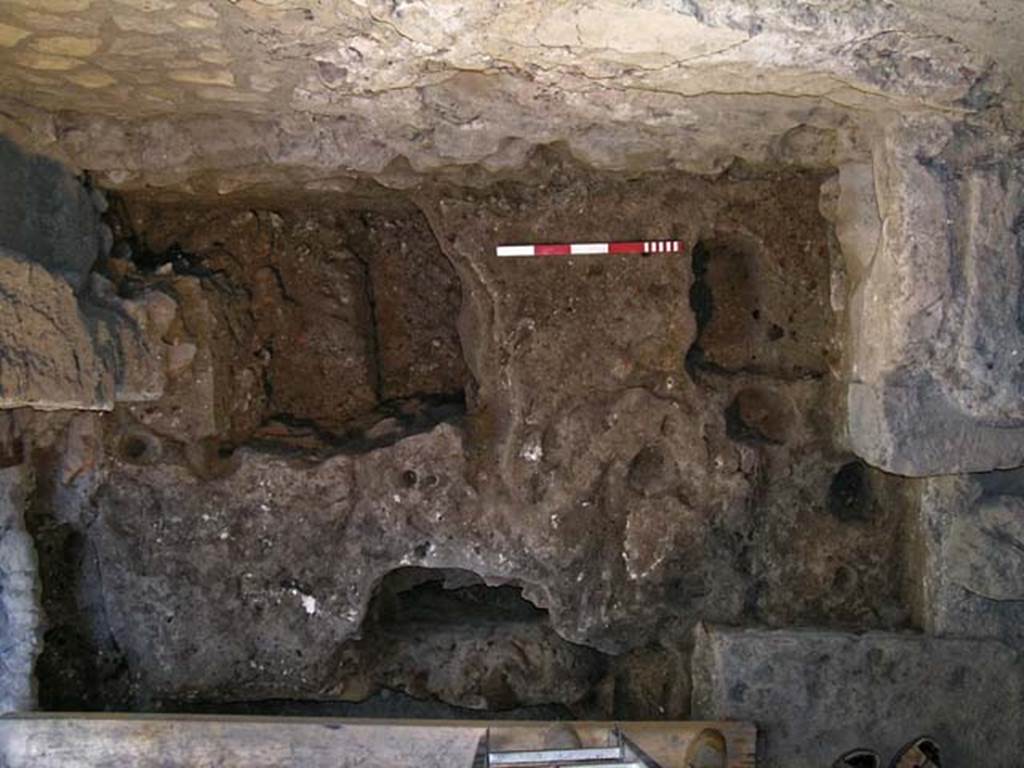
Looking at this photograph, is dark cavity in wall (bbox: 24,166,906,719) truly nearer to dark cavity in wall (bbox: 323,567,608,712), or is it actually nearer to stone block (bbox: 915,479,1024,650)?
dark cavity in wall (bbox: 323,567,608,712)

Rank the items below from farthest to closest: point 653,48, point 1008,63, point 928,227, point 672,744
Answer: point 672,744 → point 928,227 → point 1008,63 → point 653,48

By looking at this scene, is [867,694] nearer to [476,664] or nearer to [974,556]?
[974,556]

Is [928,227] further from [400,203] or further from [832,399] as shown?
[400,203]

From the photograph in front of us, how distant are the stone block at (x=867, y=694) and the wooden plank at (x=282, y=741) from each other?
154 mm

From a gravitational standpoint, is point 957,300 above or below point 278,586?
above

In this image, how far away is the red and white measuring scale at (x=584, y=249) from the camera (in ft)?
11.0

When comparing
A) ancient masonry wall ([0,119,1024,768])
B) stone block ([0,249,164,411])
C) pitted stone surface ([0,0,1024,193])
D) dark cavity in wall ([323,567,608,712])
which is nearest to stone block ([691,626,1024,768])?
ancient masonry wall ([0,119,1024,768])

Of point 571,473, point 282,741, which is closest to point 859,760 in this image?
point 571,473

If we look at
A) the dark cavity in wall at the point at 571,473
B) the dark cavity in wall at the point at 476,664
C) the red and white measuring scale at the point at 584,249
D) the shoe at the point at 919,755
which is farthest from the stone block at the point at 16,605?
the shoe at the point at 919,755

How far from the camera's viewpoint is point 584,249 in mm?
3385

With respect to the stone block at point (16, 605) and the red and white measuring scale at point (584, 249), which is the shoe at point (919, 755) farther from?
the stone block at point (16, 605)

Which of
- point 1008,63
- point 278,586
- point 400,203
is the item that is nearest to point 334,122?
point 400,203

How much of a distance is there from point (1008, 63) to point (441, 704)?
2.38 m

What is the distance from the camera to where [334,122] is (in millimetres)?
2906
